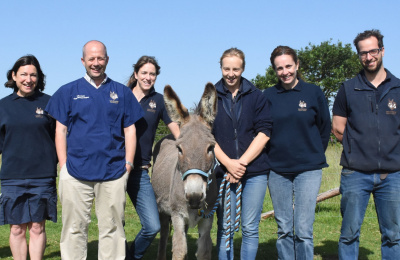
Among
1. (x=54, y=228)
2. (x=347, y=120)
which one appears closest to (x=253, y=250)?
(x=347, y=120)

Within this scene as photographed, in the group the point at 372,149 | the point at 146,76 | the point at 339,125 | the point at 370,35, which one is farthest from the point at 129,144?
the point at 370,35

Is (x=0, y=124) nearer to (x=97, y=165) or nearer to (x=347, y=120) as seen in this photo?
(x=97, y=165)

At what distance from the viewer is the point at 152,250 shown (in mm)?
7105

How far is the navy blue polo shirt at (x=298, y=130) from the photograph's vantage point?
4523 millimetres

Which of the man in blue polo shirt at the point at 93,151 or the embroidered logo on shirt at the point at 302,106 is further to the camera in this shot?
the embroidered logo on shirt at the point at 302,106

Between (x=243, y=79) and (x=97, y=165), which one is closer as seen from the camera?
(x=97, y=165)

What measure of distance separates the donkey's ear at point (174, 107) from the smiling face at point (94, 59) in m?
0.79

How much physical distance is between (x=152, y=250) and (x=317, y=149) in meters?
3.85

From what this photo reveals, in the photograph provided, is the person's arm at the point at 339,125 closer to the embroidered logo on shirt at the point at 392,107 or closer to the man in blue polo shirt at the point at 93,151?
the embroidered logo on shirt at the point at 392,107

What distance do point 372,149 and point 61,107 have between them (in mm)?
3413

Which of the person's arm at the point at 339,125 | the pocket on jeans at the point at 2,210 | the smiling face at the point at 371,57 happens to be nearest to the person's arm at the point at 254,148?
the person's arm at the point at 339,125

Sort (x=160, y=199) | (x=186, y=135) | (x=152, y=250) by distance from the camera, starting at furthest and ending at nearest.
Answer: (x=152, y=250)
(x=160, y=199)
(x=186, y=135)

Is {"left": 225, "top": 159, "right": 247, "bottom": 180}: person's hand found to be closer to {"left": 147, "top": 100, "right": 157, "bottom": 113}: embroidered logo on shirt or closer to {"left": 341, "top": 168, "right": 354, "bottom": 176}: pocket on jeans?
{"left": 341, "top": 168, "right": 354, "bottom": 176}: pocket on jeans

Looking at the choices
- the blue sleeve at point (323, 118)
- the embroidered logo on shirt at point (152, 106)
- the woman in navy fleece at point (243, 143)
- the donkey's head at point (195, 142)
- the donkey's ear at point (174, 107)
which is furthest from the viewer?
the embroidered logo on shirt at point (152, 106)
